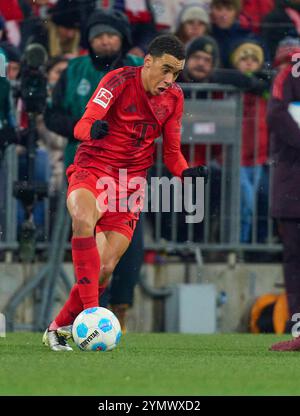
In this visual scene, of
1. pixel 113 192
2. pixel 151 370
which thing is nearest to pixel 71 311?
pixel 113 192

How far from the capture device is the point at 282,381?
24.1 ft

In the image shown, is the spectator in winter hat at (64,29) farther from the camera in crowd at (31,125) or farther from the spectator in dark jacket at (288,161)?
the spectator in dark jacket at (288,161)

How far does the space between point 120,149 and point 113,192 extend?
32 centimetres

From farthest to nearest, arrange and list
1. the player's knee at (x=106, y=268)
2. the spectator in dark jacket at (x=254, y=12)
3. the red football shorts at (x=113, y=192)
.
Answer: the spectator in dark jacket at (x=254, y=12)
the player's knee at (x=106, y=268)
the red football shorts at (x=113, y=192)

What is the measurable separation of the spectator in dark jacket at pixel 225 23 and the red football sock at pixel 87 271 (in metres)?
5.28

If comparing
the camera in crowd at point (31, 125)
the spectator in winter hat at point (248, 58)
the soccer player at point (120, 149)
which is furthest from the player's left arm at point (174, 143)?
the spectator in winter hat at point (248, 58)

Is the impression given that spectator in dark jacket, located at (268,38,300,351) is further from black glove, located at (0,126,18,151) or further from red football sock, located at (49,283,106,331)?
red football sock, located at (49,283,106,331)

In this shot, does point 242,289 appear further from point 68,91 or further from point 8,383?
point 8,383

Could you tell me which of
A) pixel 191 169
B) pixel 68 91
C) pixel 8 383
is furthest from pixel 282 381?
pixel 68 91

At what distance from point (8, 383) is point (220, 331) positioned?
6239 millimetres

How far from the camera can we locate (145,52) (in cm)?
1321

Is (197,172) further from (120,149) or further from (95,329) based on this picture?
(95,329)

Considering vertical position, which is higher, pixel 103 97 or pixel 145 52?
pixel 145 52

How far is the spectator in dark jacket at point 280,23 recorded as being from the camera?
1382 cm
